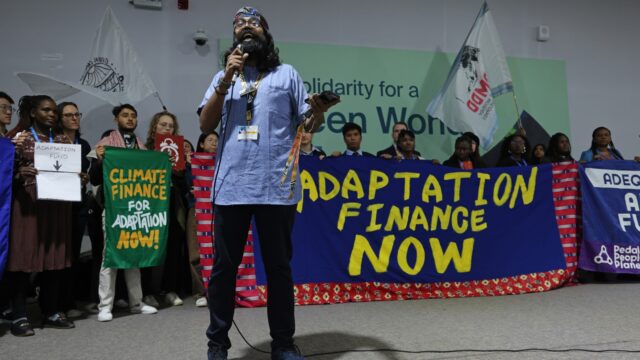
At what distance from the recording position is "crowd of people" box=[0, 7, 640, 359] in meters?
1.85

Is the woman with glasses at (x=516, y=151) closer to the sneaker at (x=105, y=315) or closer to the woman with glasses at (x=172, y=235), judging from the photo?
the woman with glasses at (x=172, y=235)

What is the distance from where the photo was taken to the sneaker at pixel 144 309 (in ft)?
9.79

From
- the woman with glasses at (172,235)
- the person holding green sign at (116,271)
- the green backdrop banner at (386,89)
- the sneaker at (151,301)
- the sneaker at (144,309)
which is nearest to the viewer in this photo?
the person holding green sign at (116,271)

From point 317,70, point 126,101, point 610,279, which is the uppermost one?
point 317,70

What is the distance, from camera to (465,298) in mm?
3330

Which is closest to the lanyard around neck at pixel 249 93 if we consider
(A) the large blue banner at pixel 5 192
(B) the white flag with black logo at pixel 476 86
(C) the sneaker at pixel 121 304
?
(A) the large blue banner at pixel 5 192

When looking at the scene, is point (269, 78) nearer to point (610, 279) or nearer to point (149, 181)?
point (149, 181)

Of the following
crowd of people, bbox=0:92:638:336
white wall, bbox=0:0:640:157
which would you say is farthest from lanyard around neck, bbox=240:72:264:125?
white wall, bbox=0:0:640:157

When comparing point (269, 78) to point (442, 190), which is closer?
point (269, 78)

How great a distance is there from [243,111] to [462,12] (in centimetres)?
449

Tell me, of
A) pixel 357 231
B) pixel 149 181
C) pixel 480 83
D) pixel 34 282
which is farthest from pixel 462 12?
pixel 34 282

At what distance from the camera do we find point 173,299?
3283mm

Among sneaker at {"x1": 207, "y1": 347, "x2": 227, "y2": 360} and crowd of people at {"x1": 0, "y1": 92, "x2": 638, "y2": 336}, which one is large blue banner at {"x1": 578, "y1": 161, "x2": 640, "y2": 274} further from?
sneaker at {"x1": 207, "y1": 347, "x2": 227, "y2": 360}

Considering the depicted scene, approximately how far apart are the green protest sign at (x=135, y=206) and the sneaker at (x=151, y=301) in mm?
315
